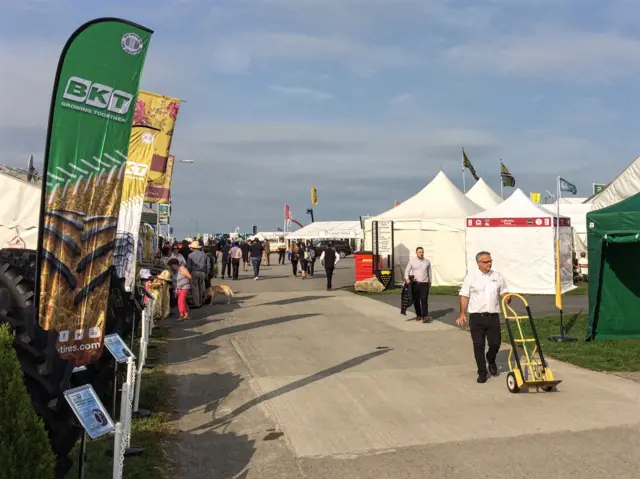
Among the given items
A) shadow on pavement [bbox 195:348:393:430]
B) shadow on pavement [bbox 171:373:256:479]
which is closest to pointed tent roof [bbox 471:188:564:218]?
shadow on pavement [bbox 195:348:393:430]

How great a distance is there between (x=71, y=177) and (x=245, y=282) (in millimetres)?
21473

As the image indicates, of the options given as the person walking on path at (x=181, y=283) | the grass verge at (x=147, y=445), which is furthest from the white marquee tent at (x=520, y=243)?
the grass verge at (x=147, y=445)

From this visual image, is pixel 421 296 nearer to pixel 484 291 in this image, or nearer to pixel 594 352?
pixel 594 352

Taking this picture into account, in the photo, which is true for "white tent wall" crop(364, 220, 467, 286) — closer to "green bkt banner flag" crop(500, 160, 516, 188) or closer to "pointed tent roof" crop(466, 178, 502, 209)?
"pointed tent roof" crop(466, 178, 502, 209)

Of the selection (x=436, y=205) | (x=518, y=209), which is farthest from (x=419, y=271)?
(x=436, y=205)

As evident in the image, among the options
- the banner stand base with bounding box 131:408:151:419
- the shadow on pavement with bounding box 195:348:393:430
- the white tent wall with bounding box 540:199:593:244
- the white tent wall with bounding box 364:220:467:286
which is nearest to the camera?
the banner stand base with bounding box 131:408:151:419

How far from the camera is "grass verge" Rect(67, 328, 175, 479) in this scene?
4.96 m

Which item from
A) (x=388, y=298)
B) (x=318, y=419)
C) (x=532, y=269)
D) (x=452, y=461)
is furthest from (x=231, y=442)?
(x=532, y=269)

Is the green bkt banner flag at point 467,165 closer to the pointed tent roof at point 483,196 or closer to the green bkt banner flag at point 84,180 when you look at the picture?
the pointed tent roof at point 483,196

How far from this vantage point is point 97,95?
526 cm

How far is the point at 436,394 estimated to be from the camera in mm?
7539

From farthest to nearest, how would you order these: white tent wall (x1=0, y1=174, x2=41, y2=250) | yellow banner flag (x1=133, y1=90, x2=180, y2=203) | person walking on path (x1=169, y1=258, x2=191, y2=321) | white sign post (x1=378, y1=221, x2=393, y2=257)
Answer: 1. white sign post (x1=378, y1=221, x2=393, y2=257)
2. person walking on path (x1=169, y1=258, x2=191, y2=321)
3. yellow banner flag (x1=133, y1=90, x2=180, y2=203)
4. white tent wall (x1=0, y1=174, x2=41, y2=250)

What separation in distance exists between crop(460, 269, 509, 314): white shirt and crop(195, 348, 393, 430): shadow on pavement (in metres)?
2.16

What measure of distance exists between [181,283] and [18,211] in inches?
148
